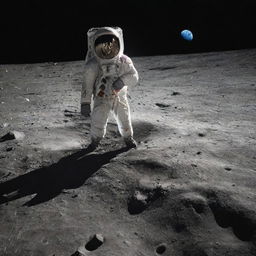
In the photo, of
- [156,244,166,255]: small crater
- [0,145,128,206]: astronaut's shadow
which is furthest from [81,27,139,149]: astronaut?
[156,244,166,255]: small crater

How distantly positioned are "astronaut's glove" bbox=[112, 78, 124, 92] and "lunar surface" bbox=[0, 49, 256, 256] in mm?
646

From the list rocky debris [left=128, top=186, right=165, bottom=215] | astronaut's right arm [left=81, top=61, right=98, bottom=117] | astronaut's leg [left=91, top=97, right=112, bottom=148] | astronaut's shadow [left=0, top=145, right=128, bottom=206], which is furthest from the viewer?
astronaut's leg [left=91, top=97, right=112, bottom=148]

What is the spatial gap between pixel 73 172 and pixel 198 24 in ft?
29.0

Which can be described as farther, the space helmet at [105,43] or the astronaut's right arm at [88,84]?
the astronaut's right arm at [88,84]

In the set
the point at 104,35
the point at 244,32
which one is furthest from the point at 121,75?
the point at 244,32

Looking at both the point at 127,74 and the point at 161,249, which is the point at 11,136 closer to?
the point at 127,74

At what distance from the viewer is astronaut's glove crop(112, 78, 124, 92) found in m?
2.93

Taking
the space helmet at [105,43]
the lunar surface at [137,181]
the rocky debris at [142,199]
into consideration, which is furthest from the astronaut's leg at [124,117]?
the rocky debris at [142,199]

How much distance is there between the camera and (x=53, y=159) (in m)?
3.06

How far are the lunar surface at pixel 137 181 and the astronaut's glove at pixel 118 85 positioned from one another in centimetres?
65

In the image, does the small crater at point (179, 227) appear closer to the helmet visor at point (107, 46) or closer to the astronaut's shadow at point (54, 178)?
the astronaut's shadow at point (54, 178)

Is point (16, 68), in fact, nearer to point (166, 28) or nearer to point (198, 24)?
point (166, 28)

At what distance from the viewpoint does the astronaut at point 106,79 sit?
2.82 meters

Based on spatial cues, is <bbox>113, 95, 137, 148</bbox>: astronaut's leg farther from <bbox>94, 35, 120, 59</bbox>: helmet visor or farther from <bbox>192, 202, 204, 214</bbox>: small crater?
<bbox>192, 202, 204, 214</bbox>: small crater
